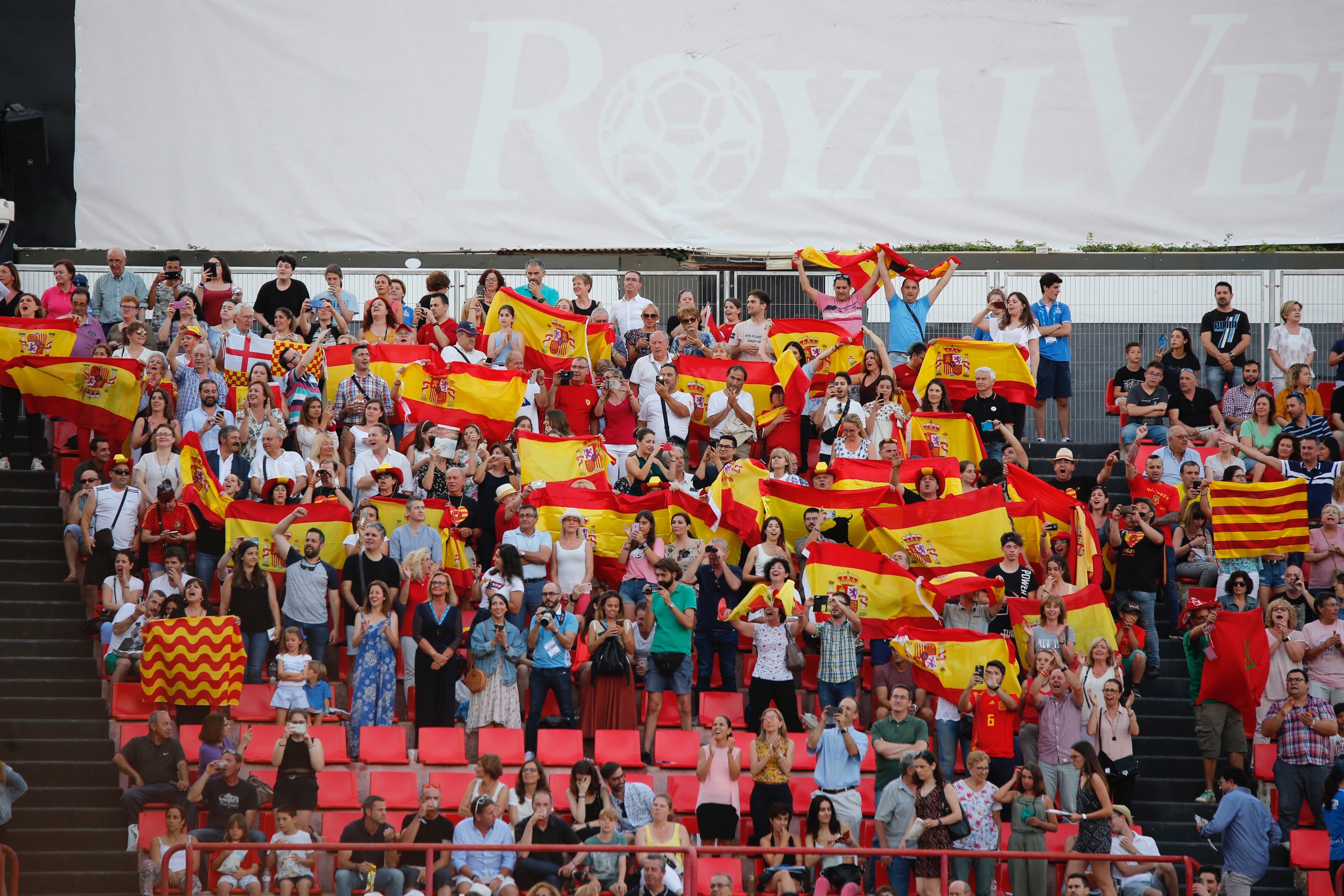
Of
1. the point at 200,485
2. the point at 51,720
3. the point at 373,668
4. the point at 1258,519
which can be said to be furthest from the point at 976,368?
the point at 51,720

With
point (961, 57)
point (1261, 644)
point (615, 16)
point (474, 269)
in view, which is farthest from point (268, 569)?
point (961, 57)

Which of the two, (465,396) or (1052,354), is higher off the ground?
(1052,354)

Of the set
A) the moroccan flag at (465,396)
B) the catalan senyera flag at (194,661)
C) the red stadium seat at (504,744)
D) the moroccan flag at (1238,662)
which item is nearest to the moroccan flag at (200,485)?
the catalan senyera flag at (194,661)

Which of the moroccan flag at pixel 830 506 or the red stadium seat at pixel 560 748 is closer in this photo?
the red stadium seat at pixel 560 748

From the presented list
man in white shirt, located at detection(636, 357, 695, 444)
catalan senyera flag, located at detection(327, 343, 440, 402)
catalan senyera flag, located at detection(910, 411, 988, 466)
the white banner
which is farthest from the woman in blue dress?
the white banner

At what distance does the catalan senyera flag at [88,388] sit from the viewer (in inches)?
680

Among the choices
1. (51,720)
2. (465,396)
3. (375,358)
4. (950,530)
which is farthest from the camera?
(375,358)

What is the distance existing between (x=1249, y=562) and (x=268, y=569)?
9394 mm

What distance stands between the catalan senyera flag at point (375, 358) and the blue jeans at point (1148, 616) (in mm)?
7510

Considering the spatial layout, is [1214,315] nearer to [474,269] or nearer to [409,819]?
[474,269]

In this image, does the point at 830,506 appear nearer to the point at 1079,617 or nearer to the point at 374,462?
the point at 1079,617

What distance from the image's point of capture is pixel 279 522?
15820 millimetres

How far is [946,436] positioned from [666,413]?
9.59 feet

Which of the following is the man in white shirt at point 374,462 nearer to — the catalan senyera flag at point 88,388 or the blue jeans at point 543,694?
the catalan senyera flag at point 88,388
